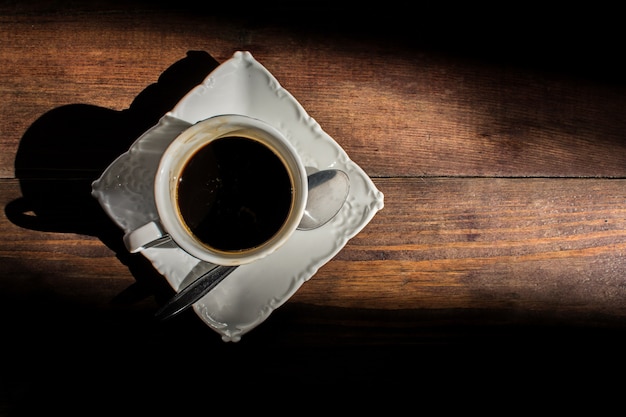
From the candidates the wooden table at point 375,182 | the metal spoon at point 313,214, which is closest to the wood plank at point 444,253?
the wooden table at point 375,182

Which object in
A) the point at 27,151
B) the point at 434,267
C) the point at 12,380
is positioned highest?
the point at 27,151

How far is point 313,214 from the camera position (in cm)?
63

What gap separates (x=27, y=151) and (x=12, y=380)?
0.34 metres

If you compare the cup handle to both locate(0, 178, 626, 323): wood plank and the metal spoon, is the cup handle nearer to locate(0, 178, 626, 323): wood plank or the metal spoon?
the metal spoon

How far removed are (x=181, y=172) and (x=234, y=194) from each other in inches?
2.8

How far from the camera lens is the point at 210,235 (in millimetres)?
611

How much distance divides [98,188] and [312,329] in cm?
36

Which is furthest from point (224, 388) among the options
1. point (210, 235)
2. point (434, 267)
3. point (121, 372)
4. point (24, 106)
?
point (24, 106)

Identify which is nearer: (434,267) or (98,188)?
(98,188)

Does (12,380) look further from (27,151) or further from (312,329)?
(312,329)

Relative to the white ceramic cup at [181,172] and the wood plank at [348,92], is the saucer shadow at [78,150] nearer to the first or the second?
the wood plank at [348,92]

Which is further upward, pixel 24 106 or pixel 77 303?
pixel 24 106

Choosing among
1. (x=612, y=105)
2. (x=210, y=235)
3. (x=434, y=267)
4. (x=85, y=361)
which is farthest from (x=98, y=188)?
(x=612, y=105)

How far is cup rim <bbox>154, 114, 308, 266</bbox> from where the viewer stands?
55 cm
